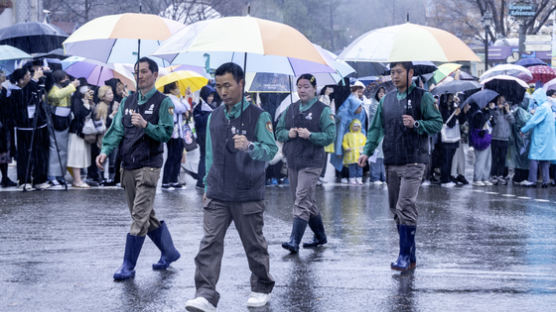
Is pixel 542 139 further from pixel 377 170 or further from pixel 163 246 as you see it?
pixel 163 246

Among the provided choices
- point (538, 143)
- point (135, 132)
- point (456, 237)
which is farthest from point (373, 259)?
point (538, 143)

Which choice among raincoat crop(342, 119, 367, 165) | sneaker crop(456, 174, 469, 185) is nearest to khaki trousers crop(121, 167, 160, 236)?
raincoat crop(342, 119, 367, 165)

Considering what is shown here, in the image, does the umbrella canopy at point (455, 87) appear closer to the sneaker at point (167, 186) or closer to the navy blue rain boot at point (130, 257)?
the sneaker at point (167, 186)

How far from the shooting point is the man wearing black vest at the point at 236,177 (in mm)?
6602

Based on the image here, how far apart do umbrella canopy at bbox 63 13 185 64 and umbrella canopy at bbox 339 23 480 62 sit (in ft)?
6.07

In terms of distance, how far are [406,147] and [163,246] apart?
2.36 metres

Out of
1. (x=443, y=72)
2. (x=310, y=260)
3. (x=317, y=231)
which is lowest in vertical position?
(x=310, y=260)

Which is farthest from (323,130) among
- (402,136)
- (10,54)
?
(10,54)

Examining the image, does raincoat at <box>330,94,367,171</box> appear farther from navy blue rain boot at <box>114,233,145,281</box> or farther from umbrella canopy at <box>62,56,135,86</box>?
navy blue rain boot at <box>114,233,145,281</box>

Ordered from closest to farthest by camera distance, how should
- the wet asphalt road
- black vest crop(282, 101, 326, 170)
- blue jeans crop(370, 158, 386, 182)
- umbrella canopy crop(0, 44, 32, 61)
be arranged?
the wet asphalt road < black vest crop(282, 101, 326, 170) < umbrella canopy crop(0, 44, 32, 61) < blue jeans crop(370, 158, 386, 182)

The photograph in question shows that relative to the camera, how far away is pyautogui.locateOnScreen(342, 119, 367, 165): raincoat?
56.9 feet

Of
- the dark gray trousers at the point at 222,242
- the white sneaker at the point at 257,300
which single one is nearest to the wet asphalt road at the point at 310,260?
the white sneaker at the point at 257,300

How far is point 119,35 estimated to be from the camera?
8461 mm

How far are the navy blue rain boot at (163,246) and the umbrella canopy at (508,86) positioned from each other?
10739 millimetres
